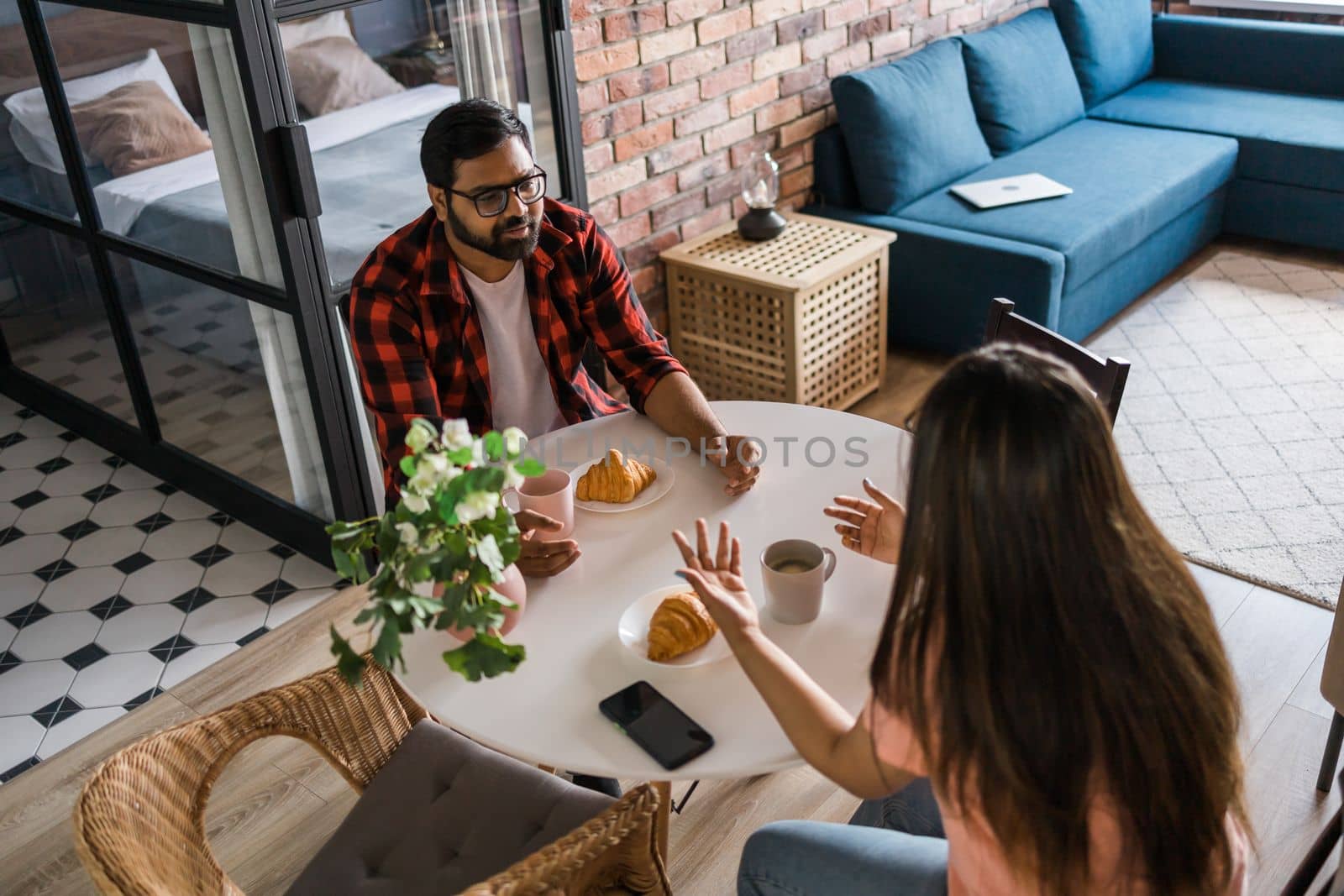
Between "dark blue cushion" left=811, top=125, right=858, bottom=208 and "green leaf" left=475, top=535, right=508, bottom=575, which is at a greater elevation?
"green leaf" left=475, top=535, right=508, bottom=575

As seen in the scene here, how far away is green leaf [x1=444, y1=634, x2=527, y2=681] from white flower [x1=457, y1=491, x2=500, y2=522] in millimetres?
119

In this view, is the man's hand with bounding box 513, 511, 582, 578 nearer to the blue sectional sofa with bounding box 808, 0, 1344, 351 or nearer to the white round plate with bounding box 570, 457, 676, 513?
the white round plate with bounding box 570, 457, 676, 513

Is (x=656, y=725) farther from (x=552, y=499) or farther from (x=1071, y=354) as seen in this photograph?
(x=1071, y=354)

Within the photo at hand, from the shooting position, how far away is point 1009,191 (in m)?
3.69

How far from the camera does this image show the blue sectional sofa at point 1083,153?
3.48m

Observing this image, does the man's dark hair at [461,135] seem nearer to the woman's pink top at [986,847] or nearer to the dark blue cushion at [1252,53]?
the woman's pink top at [986,847]

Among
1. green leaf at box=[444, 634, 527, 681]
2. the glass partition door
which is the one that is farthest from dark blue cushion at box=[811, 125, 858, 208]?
green leaf at box=[444, 634, 527, 681]

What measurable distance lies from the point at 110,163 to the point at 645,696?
217 cm

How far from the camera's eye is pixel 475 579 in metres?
1.15

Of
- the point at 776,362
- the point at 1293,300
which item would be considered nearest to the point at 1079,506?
the point at 776,362

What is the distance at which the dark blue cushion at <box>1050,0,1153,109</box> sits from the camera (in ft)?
14.6

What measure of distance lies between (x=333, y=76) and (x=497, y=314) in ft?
2.40

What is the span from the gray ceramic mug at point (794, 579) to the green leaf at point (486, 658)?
391mm

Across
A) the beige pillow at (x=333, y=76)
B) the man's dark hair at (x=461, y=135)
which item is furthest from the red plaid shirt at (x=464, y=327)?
the beige pillow at (x=333, y=76)
